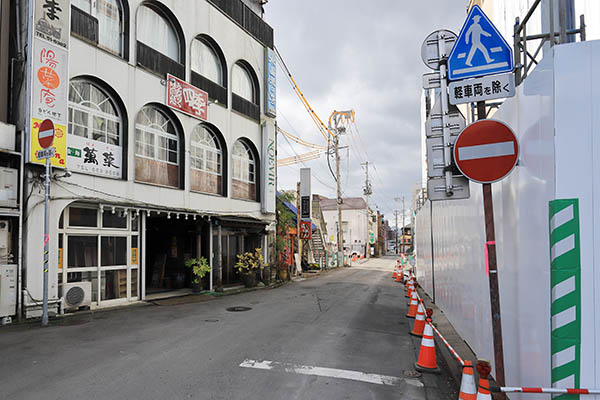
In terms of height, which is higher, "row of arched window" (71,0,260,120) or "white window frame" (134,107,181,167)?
"row of arched window" (71,0,260,120)

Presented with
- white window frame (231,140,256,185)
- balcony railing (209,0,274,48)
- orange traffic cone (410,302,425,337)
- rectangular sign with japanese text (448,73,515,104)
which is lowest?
orange traffic cone (410,302,425,337)

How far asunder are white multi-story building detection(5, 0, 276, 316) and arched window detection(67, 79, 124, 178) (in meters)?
0.03

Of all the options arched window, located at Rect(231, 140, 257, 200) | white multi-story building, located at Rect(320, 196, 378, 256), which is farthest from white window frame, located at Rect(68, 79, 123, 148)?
white multi-story building, located at Rect(320, 196, 378, 256)

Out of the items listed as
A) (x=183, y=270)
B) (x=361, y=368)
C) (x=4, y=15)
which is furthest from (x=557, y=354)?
(x=183, y=270)

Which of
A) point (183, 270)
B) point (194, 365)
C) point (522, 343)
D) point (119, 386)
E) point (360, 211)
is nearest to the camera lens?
point (522, 343)

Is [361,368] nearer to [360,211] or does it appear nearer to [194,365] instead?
[194,365]

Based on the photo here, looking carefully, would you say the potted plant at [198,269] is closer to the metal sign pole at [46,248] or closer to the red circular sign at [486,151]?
the metal sign pole at [46,248]

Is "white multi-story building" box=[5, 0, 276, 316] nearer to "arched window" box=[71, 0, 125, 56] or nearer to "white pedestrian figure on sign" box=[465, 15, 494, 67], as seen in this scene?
"arched window" box=[71, 0, 125, 56]

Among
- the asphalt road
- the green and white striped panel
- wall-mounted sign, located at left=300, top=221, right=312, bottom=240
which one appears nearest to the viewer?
the green and white striped panel

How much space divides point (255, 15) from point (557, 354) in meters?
20.8

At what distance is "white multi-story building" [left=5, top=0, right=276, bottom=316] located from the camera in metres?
10.3

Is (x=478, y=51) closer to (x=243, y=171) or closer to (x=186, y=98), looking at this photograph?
(x=186, y=98)

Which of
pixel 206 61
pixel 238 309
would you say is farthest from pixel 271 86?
pixel 238 309

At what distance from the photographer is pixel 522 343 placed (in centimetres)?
420
